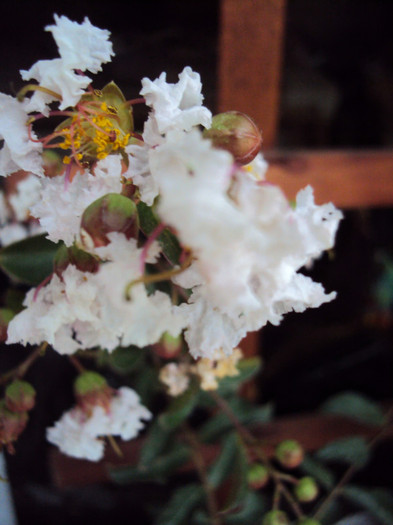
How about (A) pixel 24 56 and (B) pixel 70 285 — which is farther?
(A) pixel 24 56

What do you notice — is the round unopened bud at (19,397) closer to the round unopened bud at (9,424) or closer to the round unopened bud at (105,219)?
the round unopened bud at (9,424)

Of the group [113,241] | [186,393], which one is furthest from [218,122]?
[186,393]

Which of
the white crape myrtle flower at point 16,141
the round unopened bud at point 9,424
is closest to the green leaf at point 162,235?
the white crape myrtle flower at point 16,141

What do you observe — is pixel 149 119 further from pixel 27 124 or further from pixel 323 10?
pixel 323 10

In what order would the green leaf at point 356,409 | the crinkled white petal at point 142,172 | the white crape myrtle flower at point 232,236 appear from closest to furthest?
the white crape myrtle flower at point 232,236
the crinkled white petal at point 142,172
the green leaf at point 356,409

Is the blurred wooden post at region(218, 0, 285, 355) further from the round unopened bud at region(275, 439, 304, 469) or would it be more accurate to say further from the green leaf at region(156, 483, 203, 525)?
the green leaf at region(156, 483, 203, 525)

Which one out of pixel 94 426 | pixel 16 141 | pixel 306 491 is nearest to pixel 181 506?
pixel 306 491

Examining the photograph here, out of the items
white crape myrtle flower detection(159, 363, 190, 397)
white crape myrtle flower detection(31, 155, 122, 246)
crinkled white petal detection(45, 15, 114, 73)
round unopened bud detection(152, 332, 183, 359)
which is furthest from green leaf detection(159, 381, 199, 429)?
crinkled white petal detection(45, 15, 114, 73)
